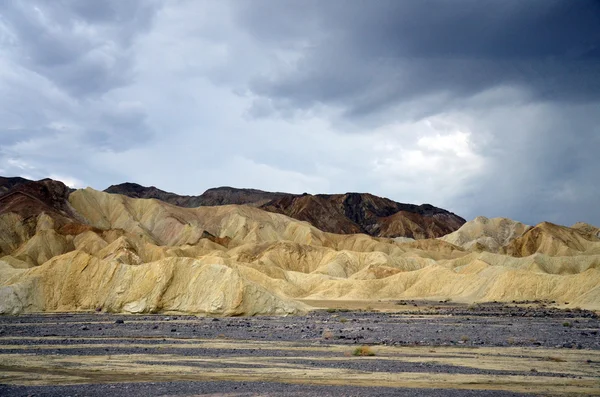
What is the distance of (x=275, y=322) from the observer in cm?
4634

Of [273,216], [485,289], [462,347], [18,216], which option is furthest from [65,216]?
[462,347]

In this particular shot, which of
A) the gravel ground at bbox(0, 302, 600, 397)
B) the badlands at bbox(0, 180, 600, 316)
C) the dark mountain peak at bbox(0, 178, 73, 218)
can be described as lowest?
the gravel ground at bbox(0, 302, 600, 397)

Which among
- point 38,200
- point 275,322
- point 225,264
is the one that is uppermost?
point 38,200

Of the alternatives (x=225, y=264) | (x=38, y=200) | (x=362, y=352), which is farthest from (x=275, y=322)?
(x=38, y=200)

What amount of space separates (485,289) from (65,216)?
364 feet

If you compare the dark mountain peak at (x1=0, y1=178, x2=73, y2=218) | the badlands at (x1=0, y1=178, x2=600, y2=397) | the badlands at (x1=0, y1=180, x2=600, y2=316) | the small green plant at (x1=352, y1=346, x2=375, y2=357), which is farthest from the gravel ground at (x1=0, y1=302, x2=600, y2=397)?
the dark mountain peak at (x1=0, y1=178, x2=73, y2=218)

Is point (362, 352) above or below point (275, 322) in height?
below

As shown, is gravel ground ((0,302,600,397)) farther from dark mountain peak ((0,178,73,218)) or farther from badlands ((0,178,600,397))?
dark mountain peak ((0,178,73,218))

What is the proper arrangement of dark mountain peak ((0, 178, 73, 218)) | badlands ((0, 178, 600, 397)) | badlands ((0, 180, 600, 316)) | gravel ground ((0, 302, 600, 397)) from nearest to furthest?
gravel ground ((0, 302, 600, 397)), badlands ((0, 178, 600, 397)), badlands ((0, 180, 600, 316)), dark mountain peak ((0, 178, 73, 218))

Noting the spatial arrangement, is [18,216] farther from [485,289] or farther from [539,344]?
[539,344]

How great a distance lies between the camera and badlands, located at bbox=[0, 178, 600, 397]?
18.3 meters

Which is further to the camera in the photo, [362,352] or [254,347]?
[254,347]

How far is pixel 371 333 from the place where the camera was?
36.5 meters

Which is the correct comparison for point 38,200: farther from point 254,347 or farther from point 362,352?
point 362,352
